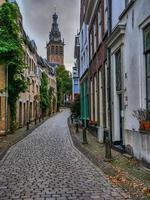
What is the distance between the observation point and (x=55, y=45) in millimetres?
139625

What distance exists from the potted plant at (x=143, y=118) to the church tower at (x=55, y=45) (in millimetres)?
127060

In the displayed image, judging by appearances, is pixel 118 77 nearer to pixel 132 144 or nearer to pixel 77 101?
pixel 132 144

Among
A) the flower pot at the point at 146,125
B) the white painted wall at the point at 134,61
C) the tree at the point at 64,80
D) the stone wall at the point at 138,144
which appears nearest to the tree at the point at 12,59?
the white painted wall at the point at 134,61

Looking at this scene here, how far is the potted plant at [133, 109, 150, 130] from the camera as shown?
31.4ft

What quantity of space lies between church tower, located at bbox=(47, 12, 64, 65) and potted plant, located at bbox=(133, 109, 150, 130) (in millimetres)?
127060

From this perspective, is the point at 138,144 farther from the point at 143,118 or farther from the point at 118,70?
the point at 118,70

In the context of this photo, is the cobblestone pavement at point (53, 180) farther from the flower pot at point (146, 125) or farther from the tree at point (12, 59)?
the tree at point (12, 59)

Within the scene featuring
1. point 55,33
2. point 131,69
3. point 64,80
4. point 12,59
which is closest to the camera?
point 131,69

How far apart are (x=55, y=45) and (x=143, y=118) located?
13135 centimetres

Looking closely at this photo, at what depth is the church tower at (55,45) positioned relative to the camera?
13750 cm

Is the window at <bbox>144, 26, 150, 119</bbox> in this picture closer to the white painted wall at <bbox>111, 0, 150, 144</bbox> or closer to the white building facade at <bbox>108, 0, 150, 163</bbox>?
the white building facade at <bbox>108, 0, 150, 163</bbox>

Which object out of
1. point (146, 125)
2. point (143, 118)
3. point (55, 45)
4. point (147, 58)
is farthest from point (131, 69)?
point (55, 45)

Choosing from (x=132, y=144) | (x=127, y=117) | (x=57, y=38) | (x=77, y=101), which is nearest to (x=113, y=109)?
(x=127, y=117)

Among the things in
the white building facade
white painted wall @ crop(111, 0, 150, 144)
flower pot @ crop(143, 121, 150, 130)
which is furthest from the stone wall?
white painted wall @ crop(111, 0, 150, 144)
